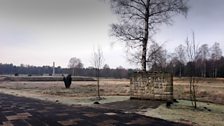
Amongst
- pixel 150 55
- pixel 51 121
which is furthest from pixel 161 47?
pixel 51 121

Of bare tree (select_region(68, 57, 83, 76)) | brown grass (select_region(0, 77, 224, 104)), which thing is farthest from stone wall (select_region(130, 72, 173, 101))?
bare tree (select_region(68, 57, 83, 76))

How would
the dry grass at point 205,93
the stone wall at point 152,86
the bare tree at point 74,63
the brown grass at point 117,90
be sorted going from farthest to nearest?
the bare tree at point 74,63, the brown grass at point 117,90, the dry grass at point 205,93, the stone wall at point 152,86

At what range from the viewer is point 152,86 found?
72.8 ft

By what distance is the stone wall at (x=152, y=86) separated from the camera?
21.3 metres

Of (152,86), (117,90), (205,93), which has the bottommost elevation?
(117,90)

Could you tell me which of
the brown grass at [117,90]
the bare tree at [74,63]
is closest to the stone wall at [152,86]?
the brown grass at [117,90]

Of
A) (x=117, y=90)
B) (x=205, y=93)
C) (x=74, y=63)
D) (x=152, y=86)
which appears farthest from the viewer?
(x=74, y=63)

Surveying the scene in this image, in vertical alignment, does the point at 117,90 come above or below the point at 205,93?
below

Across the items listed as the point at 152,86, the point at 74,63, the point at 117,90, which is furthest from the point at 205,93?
the point at 74,63

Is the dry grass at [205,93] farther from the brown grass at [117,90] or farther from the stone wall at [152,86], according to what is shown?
the stone wall at [152,86]

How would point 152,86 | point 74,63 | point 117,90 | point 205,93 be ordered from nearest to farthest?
point 152,86
point 205,93
point 117,90
point 74,63

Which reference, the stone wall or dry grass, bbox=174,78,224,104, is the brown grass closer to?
dry grass, bbox=174,78,224,104

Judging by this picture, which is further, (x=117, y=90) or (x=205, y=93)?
(x=117, y=90)

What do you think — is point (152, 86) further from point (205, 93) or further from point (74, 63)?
point (74, 63)
